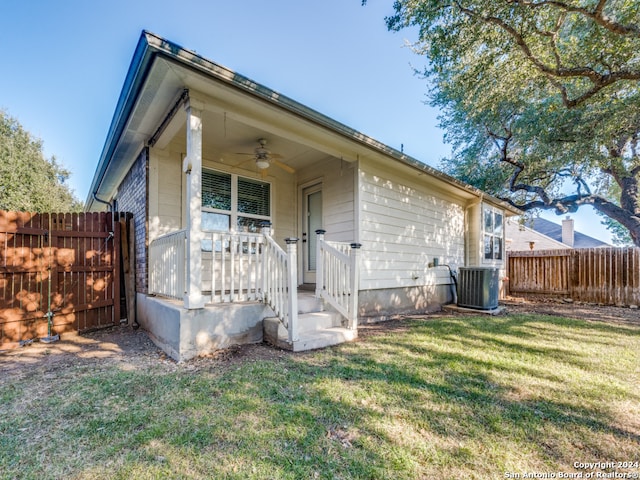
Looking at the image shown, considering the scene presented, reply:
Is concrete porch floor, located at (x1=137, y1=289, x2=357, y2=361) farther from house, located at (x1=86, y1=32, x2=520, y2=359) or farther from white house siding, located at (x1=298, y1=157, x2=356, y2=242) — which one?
white house siding, located at (x1=298, y1=157, x2=356, y2=242)

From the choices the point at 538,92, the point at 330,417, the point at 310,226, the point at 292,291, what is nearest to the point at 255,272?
the point at 292,291

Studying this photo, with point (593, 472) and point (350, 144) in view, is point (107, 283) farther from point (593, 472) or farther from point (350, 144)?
point (593, 472)

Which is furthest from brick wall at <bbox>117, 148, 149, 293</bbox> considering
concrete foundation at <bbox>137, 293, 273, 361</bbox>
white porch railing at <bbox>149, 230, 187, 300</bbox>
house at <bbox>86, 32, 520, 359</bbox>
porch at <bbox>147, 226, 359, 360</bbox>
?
concrete foundation at <bbox>137, 293, 273, 361</bbox>

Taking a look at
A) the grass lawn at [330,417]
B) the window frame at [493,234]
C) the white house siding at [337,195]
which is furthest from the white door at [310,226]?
the window frame at [493,234]

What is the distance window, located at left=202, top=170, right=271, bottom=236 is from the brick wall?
2.93 ft

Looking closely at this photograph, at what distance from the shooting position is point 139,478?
5.26 ft

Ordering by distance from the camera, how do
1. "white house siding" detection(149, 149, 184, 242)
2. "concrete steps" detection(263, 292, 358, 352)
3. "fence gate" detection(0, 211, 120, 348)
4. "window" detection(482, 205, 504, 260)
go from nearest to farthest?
"concrete steps" detection(263, 292, 358, 352), "fence gate" detection(0, 211, 120, 348), "white house siding" detection(149, 149, 184, 242), "window" detection(482, 205, 504, 260)

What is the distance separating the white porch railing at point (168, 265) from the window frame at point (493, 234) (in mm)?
8242

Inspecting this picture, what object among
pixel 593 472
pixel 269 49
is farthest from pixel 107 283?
pixel 269 49

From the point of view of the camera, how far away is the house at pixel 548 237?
22469 mm

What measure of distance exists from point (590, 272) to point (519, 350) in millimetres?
7429

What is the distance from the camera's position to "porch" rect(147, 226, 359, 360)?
3519 millimetres

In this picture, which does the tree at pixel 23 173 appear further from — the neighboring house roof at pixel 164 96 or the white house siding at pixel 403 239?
the white house siding at pixel 403 239

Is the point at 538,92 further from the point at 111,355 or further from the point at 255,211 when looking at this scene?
the point at 111,355
